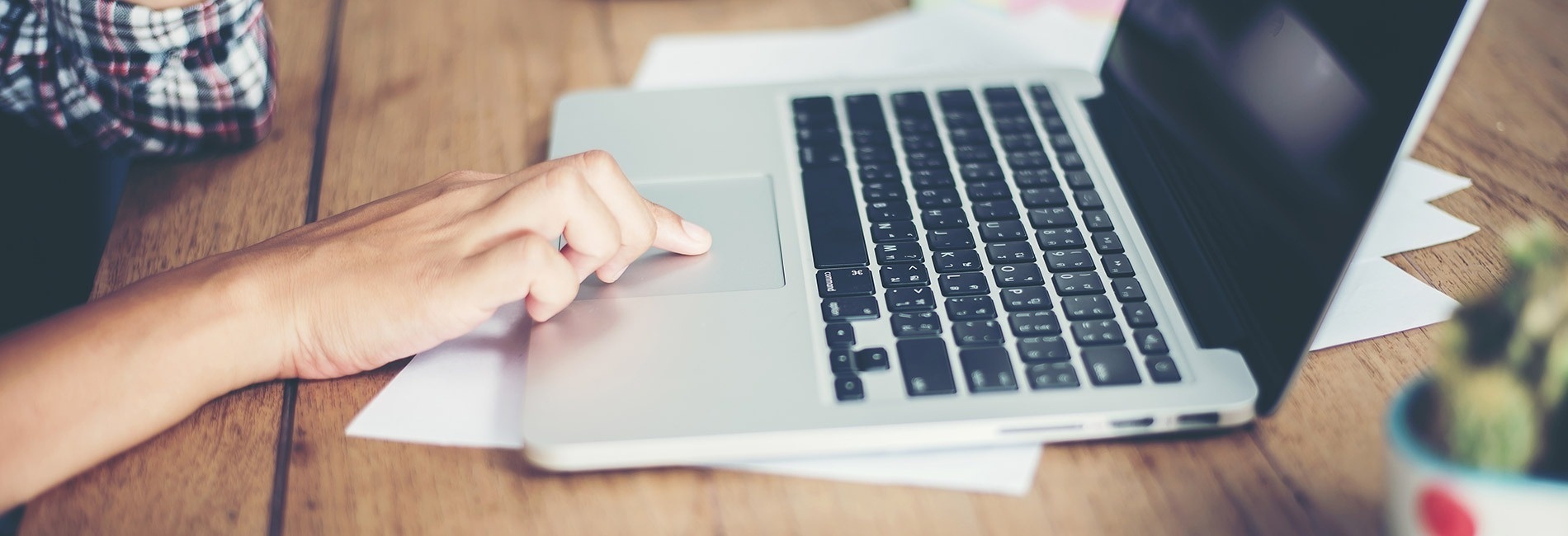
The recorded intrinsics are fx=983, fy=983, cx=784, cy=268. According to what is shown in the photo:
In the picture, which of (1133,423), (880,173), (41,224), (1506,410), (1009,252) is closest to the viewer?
(1506,410)

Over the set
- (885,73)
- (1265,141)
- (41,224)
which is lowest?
(41,224)

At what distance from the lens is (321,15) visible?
39.3 inches

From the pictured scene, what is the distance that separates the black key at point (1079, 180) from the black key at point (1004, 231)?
6cm

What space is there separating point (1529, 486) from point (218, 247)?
0.71 m

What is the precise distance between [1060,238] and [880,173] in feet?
0.46

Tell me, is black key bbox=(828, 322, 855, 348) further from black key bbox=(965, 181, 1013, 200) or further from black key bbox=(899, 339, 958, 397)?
black key bbox=(965, 181, 1013, 200)

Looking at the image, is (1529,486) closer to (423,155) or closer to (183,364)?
(183,364)

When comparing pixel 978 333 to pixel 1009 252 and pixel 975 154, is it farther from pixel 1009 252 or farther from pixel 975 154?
pixel 975 154

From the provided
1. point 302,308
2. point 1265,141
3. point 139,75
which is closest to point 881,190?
point 1265,141

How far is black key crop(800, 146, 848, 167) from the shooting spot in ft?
2.26

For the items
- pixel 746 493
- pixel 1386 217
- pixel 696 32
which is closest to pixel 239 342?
pixel 746 493

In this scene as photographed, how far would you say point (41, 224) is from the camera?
2.66 feet

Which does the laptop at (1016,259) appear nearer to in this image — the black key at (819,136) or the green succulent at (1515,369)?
the black key at (819,136)

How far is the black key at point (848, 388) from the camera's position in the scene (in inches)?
18.4
